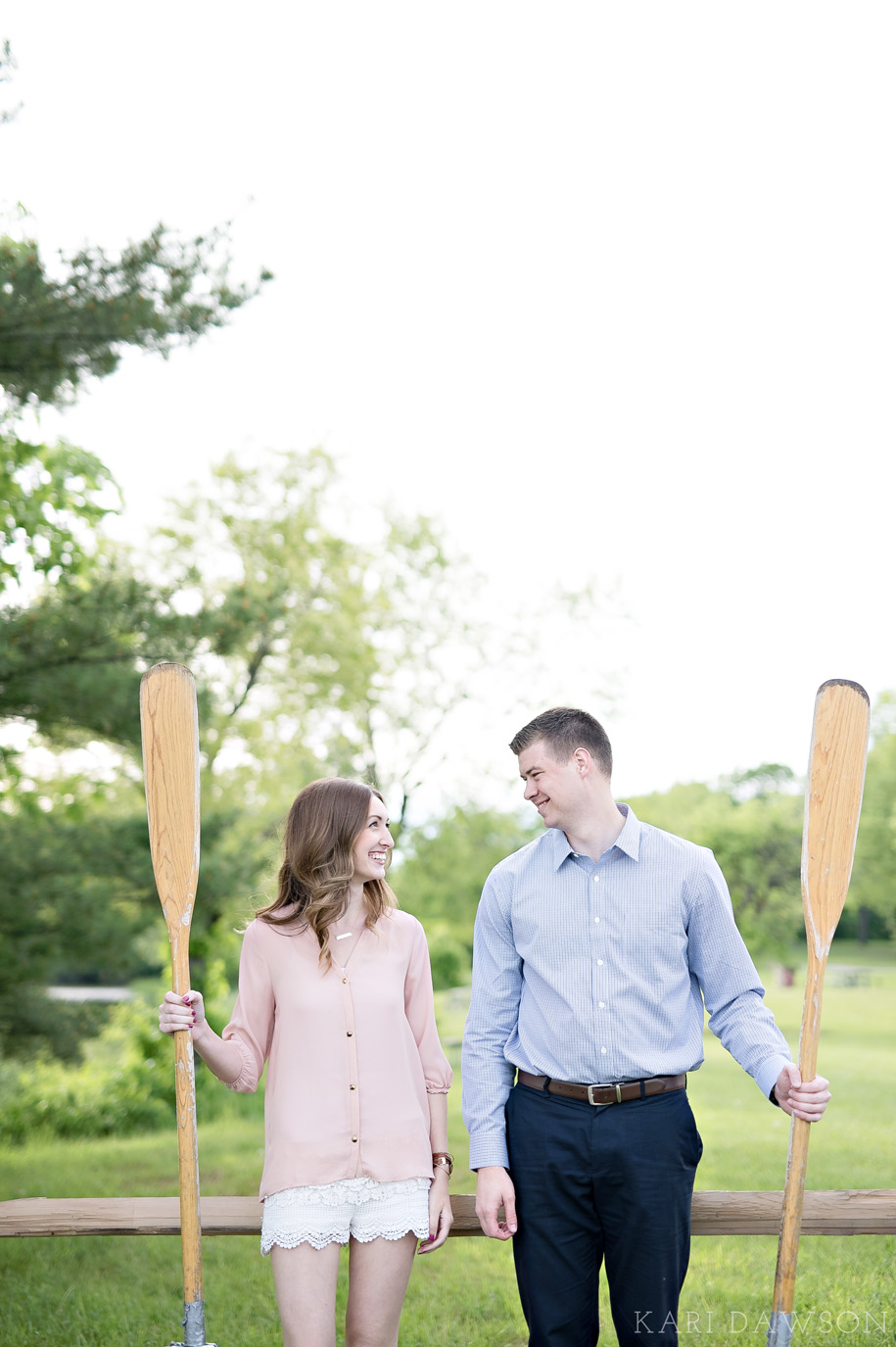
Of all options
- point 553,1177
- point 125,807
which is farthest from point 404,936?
point 125,807

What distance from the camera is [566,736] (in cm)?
285

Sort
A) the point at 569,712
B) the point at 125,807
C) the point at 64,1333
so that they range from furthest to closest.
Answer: the point at 125,807 < the point at 64,1333 < the point at 569,712

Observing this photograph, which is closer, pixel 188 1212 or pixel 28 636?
pixel 188 1212

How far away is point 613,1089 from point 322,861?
869 mm

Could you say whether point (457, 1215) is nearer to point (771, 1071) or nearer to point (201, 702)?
point (771, 1071)

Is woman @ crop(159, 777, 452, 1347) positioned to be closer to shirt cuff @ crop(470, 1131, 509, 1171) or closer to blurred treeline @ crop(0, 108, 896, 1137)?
shirt cuff @ crop(470, 1131, 509, 1171)

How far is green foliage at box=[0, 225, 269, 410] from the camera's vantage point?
6512mm

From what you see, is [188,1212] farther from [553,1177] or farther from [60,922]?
[60,922]

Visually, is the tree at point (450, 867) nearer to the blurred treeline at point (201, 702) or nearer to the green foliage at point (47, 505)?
the blurred treeline at point (201, 702)

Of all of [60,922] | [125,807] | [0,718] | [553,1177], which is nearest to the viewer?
[553,1177]

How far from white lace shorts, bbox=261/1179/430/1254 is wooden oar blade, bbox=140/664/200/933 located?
718 mm

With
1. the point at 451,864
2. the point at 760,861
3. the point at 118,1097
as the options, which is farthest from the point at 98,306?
the point at 760,861

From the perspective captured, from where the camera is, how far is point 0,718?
7656 millimetres

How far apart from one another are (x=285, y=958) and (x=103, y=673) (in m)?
4.80
